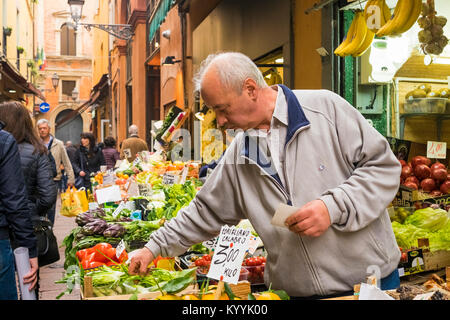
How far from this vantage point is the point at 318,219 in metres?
1.99

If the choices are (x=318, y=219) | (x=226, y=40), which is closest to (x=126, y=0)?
(x=226, y=40)

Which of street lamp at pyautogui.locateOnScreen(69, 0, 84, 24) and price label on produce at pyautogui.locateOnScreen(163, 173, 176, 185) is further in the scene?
street lamp at pyautogui.locateOnScreen(69, 0, 84, 24)

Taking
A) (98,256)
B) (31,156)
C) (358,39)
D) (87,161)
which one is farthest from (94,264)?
(87,161)

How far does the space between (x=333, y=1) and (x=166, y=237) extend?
383cm

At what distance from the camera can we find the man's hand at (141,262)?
8.28 feet

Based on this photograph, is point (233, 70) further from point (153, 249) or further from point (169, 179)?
point (169, 179)

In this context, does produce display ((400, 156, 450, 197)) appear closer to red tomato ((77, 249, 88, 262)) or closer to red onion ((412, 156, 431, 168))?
red onion ((412, 156, 431, 168))

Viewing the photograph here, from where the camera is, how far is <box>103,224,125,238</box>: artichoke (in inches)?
159

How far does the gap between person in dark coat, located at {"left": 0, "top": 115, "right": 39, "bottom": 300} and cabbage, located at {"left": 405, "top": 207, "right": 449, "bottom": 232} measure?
307 cm

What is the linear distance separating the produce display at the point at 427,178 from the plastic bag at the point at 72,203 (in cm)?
418

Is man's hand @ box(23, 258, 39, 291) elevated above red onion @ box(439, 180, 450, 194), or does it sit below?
below

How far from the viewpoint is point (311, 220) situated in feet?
6.49

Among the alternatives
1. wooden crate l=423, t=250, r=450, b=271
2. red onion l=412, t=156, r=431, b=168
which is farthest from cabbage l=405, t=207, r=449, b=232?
red onion l=412, t=156, r=431, b=168
